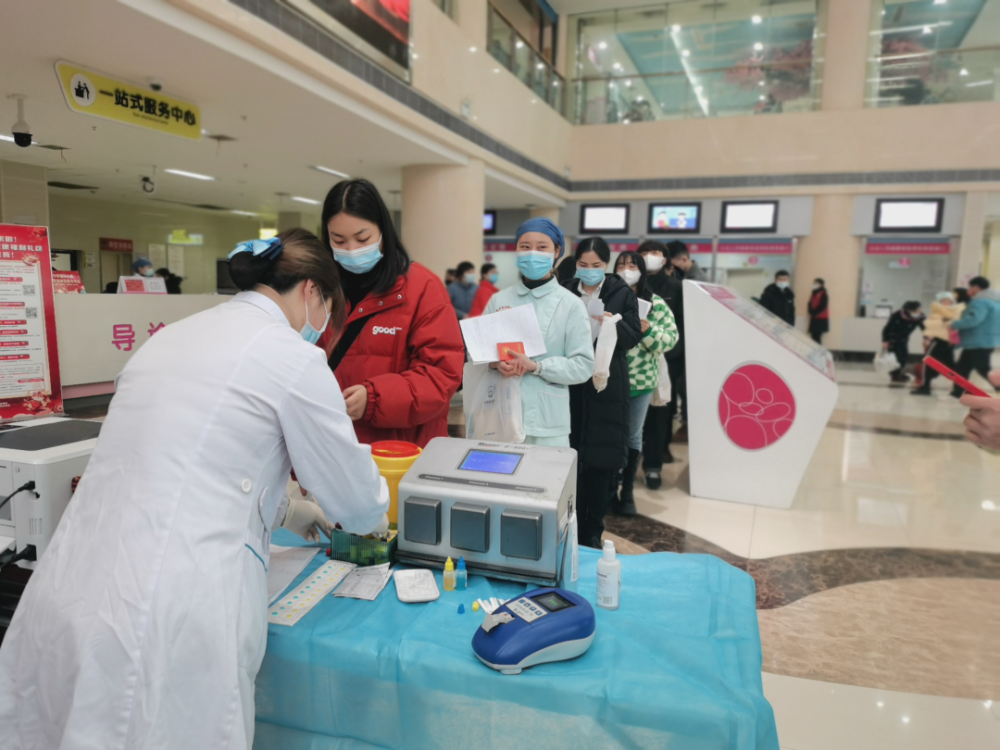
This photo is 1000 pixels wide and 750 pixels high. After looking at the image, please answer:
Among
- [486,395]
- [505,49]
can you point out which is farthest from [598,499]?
[505,49]

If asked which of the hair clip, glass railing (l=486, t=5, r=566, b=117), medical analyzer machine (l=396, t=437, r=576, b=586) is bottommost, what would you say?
medical analyzer machine (l=396, t=437, r=576, b=586)

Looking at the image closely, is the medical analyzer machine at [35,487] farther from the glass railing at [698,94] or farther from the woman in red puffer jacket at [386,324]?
the glass railing at [698,94]

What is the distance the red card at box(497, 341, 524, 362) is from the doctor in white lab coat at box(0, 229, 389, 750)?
1.24 m

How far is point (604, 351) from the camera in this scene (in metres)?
2.80

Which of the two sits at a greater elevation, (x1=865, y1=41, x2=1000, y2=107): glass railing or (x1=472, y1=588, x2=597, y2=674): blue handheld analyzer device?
(x1=865, y1=41, x2=1000, y2=107): glass railing

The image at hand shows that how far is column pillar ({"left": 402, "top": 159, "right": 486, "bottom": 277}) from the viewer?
25.9ft

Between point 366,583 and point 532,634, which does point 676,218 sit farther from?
point 532,634

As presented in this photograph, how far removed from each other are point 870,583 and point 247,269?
10.1 ft

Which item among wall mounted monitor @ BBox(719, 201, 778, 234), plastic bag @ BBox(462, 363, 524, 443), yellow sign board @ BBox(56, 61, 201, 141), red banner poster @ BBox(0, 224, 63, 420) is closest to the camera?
red banner poster @ BBox(0, 224, 63, 420)

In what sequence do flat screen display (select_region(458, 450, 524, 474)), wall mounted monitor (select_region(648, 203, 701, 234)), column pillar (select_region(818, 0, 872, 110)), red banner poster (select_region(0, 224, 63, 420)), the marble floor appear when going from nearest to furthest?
flat screen display (select_region(458, 450, 524, 474)), the marble floor, red banner poster (select_region(0, 224, 63, 420)), column pillar (select_region(818, 0, 872, 110)), wall mounted monitor (select_region(648, 203, 701, 234))

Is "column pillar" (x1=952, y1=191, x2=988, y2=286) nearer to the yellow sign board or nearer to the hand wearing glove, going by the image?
the yellow sign board

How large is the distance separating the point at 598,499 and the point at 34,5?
414 cm

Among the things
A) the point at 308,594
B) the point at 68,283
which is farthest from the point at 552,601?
the point at 68,283

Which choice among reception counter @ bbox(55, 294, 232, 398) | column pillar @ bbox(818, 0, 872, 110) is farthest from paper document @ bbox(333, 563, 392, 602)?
column pillar @ bbox(818, 0, 872, 110)
